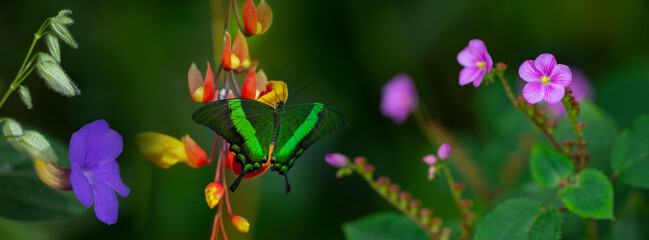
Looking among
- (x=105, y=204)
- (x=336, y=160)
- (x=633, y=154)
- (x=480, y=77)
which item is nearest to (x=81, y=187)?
(x=105, y=204)

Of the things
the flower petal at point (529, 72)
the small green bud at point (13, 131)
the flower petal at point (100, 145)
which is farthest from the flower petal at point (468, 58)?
the small green bud at point (13, 131)

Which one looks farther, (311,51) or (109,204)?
(311,51)

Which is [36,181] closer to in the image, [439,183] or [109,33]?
[109,33]

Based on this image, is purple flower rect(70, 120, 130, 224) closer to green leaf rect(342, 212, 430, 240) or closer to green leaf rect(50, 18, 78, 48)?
green leaf rect(50, 18, 78, 48)

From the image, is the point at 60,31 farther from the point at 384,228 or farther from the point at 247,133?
the point at 384,228

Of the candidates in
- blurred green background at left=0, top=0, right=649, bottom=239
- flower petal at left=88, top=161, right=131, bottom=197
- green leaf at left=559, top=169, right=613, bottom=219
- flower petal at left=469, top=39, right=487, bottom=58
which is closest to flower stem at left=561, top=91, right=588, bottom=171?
green leaf at left=559, top=169, right=613, bottom=219

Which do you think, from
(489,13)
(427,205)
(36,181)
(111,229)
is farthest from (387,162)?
(36,181)

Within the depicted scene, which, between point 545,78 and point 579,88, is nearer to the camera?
point 545,78
